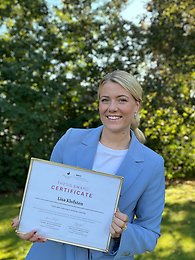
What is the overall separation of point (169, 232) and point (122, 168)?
3.96m

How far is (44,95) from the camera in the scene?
25.0ft

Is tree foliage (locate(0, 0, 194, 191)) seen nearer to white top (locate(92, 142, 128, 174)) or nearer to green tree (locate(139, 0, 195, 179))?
green tree (locate(139, 0, 195, 179))

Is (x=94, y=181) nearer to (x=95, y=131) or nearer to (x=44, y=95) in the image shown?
(x=95, y=131)

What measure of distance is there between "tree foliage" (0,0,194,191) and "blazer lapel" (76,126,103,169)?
5.51 m

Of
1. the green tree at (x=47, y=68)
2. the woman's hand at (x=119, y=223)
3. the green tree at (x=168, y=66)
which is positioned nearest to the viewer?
the woman's hand at (x=119, y=223)

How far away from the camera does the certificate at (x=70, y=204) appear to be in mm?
1726

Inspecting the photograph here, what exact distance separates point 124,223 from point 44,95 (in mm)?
6150

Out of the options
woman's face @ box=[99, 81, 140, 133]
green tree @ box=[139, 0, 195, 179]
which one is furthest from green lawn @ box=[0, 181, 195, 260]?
woman's face @ box=[99, 81, 140, 133]

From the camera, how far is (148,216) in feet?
5.95

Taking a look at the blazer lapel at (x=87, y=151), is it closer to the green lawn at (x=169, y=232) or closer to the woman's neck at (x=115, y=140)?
the woman's neck at (x=115, y=140)

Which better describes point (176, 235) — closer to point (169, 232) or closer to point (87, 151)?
point (169, 232)

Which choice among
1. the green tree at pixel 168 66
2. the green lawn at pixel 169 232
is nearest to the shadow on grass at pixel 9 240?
the green lawn at pixel 169 232

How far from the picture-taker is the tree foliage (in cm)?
762

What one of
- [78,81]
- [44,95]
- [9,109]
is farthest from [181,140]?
[9,109]
